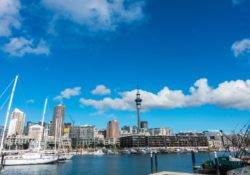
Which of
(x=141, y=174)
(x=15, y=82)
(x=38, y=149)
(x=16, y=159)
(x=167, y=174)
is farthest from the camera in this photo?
(x=38, y=149)

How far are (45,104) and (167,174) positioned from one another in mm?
109075

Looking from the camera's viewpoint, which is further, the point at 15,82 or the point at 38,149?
the point at 38,149

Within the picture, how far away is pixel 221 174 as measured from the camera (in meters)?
73.8

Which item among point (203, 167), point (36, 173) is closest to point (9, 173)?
point (36, 173)

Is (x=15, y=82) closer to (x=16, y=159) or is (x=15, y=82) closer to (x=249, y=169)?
(x=249, y=169)

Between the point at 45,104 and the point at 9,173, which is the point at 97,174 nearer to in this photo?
the point at 9,173

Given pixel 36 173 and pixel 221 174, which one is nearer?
pixel 221 174

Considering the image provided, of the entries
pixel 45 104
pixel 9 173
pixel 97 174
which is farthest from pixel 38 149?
pixel 97 174

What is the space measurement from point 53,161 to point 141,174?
62564 mm

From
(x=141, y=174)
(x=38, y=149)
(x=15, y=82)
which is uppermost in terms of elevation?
(x=15, y=82)

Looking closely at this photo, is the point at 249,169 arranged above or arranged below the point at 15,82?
below

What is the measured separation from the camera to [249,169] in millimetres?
46719

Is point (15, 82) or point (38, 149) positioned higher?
point (15, 82)

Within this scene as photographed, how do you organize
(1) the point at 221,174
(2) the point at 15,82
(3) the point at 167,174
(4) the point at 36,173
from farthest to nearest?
(4) the point at 36,173
(2) the point at 15,82
(1) the point at 221,174
(3) the point at 167,174
